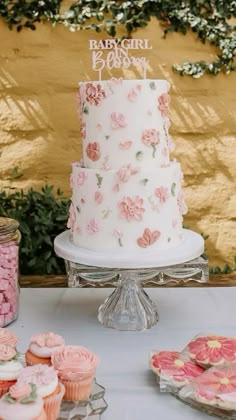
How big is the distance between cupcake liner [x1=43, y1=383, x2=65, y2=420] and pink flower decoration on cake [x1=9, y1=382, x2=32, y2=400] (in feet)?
0.08

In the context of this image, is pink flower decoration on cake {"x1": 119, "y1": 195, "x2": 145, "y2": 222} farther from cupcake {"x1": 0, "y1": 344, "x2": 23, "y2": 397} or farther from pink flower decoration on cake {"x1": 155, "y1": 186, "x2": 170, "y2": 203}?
cupcake {"x1": 0, "y1": 344, "x2": 23, "y2": 397}

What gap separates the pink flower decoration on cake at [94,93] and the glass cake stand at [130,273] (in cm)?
27

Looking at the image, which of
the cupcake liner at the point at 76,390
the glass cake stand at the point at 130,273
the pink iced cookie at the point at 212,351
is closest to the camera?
the cupcake liner at the point at 76,390

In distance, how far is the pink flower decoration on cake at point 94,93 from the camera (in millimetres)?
1243

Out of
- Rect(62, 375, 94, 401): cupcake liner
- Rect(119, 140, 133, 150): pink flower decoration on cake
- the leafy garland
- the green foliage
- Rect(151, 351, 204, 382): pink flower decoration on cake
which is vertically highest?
the leafy garland

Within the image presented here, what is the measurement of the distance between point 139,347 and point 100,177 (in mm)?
304

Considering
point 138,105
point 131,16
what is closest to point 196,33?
point 131,16

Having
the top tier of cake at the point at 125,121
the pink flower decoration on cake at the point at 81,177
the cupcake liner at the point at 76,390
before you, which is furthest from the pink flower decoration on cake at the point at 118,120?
the cupcake liner at the point at 76,390

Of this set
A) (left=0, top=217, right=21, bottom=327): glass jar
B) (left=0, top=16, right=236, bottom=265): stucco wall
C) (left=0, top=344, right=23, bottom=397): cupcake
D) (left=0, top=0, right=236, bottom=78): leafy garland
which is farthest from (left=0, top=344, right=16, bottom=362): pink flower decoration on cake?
(left=0, top=0, right=236, bottom=78): leafy garland

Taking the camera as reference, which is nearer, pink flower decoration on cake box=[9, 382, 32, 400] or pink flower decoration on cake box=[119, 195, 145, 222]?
pink flower decoration on cake box=[9, 382, 32, 400]

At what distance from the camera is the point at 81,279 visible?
1263mm

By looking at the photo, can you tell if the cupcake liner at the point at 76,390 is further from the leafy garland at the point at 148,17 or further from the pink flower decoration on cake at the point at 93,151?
the leafy garland at the point at 148,17

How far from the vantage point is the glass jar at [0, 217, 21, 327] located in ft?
4.16

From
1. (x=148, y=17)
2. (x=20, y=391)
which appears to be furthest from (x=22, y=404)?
(x=148, y=17)
